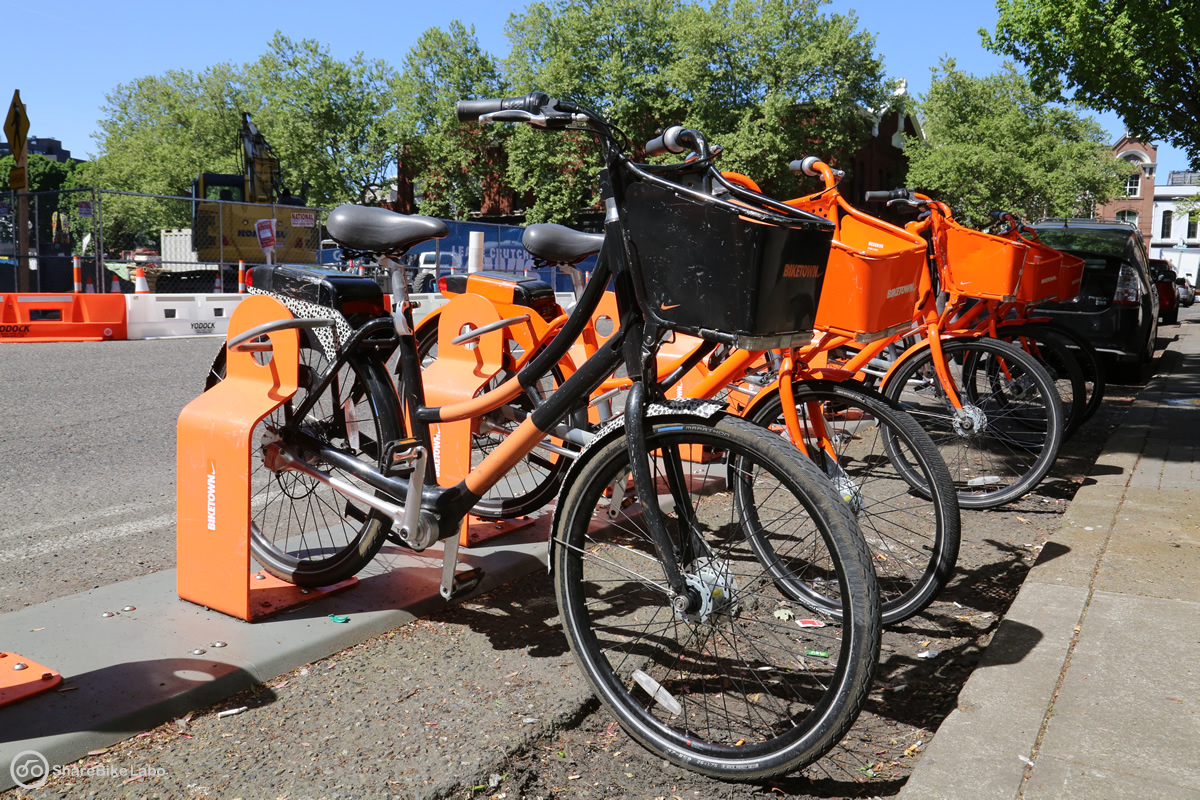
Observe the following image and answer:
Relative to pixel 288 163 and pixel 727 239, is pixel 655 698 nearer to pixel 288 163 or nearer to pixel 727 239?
pixel 727 239

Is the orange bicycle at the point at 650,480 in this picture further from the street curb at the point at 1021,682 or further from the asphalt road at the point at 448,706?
the street curb at the point at 1021,682

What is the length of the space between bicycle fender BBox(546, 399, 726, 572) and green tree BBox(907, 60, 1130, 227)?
43372 mm

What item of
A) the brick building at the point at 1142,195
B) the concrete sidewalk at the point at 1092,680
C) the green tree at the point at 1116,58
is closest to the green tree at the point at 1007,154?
the green tree at the point at 1116,58

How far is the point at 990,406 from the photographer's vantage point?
5.44m

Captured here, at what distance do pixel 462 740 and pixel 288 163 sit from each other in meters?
59.1

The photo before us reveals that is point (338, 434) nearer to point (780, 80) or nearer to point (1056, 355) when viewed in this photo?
point (1056, 355)

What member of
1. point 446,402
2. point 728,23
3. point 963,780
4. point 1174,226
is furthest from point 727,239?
point 1174,226

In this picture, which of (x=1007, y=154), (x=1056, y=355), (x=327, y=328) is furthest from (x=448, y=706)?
(x=1007, y=154)

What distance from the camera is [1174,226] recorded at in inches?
3435

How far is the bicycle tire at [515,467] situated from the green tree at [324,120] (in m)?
55.0

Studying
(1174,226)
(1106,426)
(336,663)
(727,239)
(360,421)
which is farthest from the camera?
(1174,226)

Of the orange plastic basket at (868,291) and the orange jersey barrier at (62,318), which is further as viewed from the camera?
the orange jersey barrier at (62,318)

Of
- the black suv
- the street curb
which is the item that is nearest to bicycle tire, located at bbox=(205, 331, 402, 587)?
the street curb

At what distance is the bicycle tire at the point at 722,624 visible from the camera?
2.22 metres
